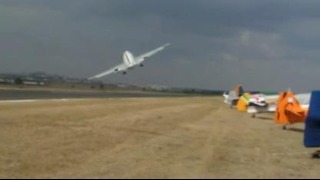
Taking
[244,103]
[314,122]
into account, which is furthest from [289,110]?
[244,103]

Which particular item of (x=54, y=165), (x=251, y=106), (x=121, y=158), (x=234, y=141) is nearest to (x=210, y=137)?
(x=234, y=141)

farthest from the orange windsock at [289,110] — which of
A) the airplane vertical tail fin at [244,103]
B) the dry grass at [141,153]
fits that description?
the airplane vertical tail fin at [244,103]

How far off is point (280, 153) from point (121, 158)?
227 inches

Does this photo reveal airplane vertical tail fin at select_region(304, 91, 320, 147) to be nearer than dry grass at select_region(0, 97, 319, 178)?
No

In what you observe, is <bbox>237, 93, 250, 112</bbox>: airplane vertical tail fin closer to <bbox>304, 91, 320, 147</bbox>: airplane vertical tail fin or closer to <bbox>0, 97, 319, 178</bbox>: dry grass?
<bbox>0, 97, 319, 178</bbox>: dry grass

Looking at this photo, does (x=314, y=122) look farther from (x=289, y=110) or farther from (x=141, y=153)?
(x=289, y=110)

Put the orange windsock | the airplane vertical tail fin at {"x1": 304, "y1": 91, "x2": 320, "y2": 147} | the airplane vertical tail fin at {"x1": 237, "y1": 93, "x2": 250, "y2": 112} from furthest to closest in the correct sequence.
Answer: the airplane vertical tail fin at {"x1": 237, "y1": 93, "x2": 250, "y2": 112}, the orange windsock, the airplane vertical tail fin at {"x1": 304, "y1": 91, "x2": 320, "y2": 147}

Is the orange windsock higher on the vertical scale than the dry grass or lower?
higher

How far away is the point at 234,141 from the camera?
2098cm

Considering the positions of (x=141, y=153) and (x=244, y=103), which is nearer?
(x=141, y=153)

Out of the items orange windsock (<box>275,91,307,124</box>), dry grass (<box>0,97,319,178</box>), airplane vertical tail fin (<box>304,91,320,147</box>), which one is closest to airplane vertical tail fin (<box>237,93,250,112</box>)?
orange windsock (<box>275,91,307,124</box>)

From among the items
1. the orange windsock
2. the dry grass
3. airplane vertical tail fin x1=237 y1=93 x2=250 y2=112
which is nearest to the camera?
the dry grass

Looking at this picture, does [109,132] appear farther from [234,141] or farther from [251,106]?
[251,106]

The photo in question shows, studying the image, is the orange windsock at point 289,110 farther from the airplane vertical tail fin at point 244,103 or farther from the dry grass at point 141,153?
the airplane vertical tail fin at point 244,103
